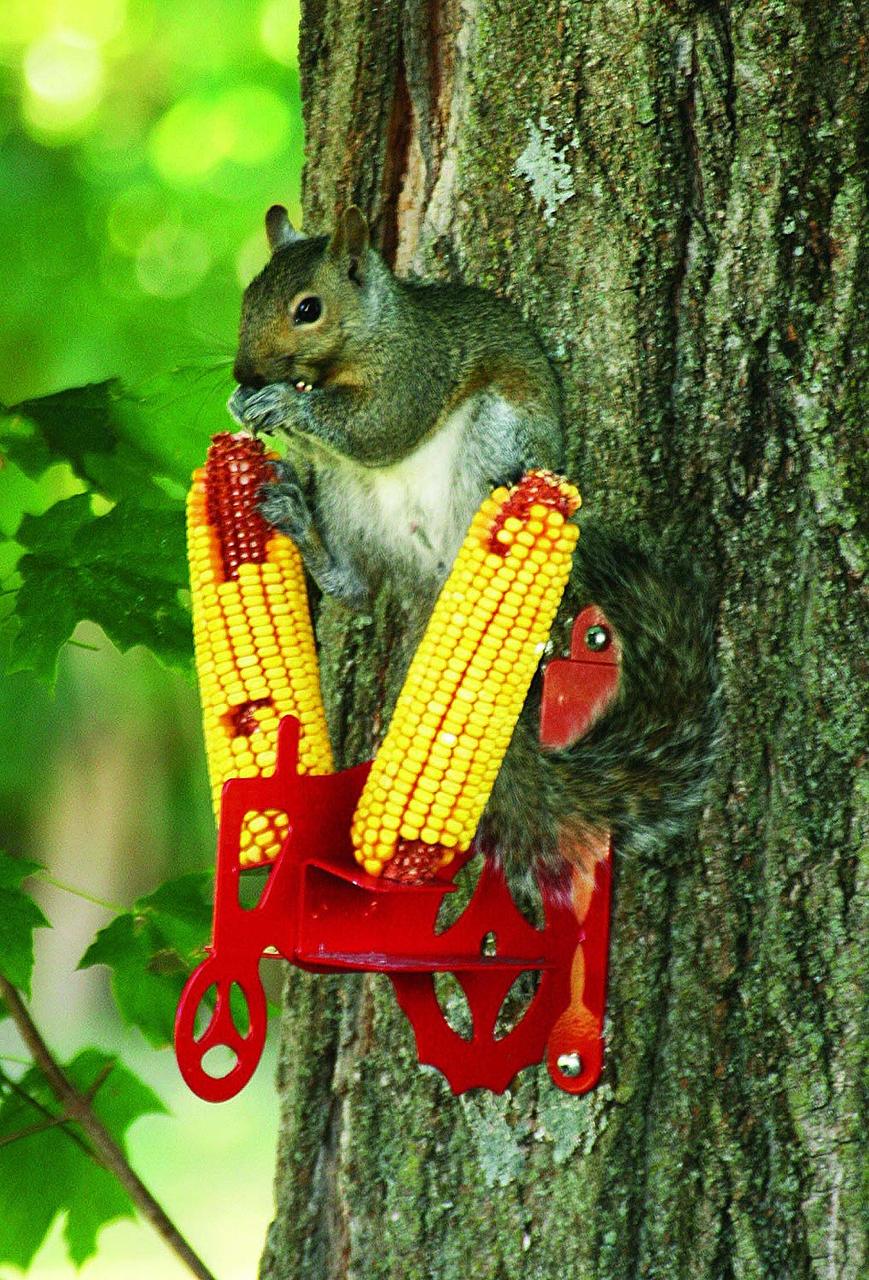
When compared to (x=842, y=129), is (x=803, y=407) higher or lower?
lower

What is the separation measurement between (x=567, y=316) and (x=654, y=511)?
0.20 meters

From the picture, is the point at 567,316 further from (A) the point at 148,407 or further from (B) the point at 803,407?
(A) the point at 148,407

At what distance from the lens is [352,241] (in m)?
1.31

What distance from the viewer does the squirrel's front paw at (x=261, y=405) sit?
125 cm

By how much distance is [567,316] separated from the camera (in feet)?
4.48

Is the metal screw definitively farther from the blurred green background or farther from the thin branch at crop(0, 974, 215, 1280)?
the blurred green background

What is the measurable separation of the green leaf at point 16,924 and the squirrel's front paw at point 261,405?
506 millimetres

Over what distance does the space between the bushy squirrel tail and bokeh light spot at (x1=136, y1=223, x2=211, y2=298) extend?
2635 mm

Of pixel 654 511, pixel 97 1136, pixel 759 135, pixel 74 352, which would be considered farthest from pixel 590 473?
pixel 74 352

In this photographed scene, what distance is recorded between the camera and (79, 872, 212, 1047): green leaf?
5.14 ft

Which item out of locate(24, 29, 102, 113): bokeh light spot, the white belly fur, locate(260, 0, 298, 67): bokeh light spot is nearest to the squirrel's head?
the white belly fur

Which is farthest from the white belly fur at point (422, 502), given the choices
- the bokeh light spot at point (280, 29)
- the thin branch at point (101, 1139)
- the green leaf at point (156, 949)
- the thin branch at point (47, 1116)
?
the bokeh light spot at point (280, 29)

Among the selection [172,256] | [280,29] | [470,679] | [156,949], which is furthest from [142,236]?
[470,679]

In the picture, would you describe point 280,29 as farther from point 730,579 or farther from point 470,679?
point 470,679
